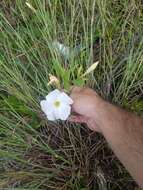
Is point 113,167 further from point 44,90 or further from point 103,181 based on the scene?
point 44,90

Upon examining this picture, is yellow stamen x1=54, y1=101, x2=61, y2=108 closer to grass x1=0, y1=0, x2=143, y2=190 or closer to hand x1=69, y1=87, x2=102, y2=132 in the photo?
hand x1=69, y1=87, x2=102, y2=132

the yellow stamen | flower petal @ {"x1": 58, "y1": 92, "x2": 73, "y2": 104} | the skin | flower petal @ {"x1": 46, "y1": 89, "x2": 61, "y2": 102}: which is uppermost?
flower petal @ {"x1": 46, "y1": 89, "x2": 61, "y2": 102}

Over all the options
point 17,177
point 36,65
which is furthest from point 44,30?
point 17,177

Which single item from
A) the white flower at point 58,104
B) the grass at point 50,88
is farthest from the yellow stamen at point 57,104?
the grass at point 50,88

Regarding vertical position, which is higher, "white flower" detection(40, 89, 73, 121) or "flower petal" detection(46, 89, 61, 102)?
"flower petal" detection(46, 89, 61, 102)

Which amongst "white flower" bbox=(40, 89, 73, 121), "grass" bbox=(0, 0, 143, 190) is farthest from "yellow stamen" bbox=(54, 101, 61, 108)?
"grass" bbox=(0, 0, 143, 190)

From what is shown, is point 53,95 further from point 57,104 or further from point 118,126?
point 118,126

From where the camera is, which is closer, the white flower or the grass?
the white flower
